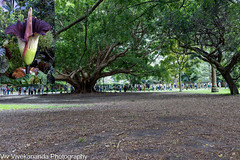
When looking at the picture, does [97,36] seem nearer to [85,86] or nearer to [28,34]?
[28,34]

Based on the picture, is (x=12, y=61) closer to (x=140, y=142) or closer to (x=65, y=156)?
(x=65, y=156)

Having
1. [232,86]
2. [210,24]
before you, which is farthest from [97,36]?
[232,86]

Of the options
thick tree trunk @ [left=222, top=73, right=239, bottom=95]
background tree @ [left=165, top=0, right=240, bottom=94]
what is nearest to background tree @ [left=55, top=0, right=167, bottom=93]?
background tree @ [left=165, top=0, right=240, bottom=94]

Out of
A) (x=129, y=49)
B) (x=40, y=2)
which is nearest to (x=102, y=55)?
(x=129, y=49)

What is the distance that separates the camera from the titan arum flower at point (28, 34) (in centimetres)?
279

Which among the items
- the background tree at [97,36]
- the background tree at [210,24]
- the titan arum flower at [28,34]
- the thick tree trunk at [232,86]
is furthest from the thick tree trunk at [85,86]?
the titan arum flower at [28,34]

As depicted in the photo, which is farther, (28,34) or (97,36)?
(97,36)

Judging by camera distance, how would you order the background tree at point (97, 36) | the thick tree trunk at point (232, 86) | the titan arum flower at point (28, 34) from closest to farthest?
the titan arum flower at point (28, 34)
the background tree at point (97, 36)
the thick tree trunk at point (232, 86)

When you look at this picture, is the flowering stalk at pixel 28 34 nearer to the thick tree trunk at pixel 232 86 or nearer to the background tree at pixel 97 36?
the background tree at pixel 97 36

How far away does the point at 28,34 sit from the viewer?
281 centimetres

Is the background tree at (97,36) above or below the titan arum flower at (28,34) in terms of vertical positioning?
above

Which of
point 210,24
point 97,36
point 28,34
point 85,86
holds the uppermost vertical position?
point 210,24

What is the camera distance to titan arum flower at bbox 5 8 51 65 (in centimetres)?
279

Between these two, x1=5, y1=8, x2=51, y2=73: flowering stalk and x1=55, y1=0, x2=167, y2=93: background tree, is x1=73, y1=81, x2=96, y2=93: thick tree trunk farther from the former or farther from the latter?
x1=5, y1=8, x2=51, y2=73: flowering stalk
